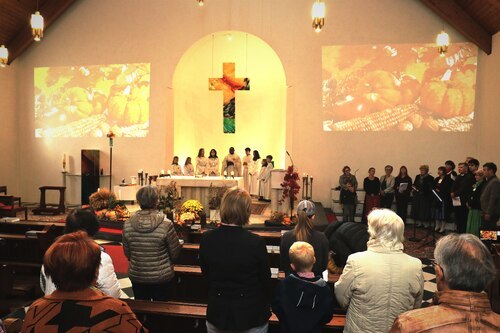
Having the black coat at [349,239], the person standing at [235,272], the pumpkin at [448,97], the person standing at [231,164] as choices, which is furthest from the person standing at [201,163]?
the person standing at [235,272]

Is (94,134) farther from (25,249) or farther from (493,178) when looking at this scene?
(493,178)

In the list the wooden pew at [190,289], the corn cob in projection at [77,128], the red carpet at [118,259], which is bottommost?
the red carpet at [118,259]

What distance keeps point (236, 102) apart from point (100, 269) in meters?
11.5

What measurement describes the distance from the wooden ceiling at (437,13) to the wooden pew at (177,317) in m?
8.34

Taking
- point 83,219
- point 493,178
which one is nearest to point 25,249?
point 83,219

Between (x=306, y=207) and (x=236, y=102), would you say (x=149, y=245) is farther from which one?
(x=236, y=102)

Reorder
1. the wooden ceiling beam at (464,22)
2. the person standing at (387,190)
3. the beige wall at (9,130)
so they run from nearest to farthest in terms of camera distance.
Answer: the person standing at (387,190)
the wooden ceiling beam at (464,22)
the beige wall at (9,130)

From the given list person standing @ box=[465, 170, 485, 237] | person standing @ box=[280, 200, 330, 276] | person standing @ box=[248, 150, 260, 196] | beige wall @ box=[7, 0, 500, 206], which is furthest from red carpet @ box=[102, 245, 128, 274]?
person standing @ box=[248, 150, 260, 196]

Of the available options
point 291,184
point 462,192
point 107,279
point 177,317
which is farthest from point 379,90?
point 107,279

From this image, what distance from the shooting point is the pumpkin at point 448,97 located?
10391mm

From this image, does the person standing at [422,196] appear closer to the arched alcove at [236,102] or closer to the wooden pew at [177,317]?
the arched alcove at [236,102]

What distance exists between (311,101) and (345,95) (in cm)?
87

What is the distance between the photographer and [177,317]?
10.2 feet

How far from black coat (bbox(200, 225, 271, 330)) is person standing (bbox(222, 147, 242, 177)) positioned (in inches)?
400
